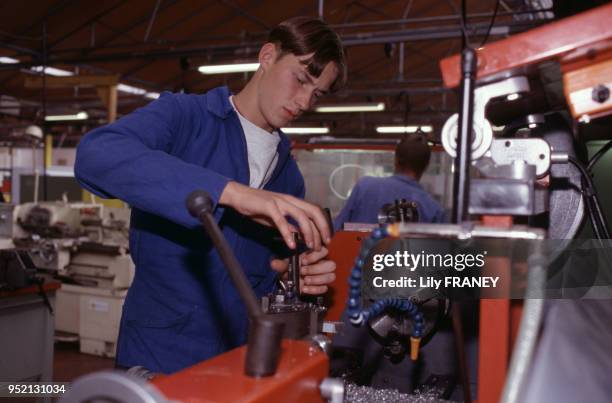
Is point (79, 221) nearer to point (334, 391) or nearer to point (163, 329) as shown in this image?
point (163, 329)

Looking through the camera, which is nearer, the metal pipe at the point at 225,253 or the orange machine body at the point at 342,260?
the metal pipe at the point at 225,253

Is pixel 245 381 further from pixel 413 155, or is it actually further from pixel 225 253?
pixel 413 155

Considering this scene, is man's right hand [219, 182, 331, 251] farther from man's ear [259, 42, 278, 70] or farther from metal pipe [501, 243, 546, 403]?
man's ear [259, 42, 278, 70]

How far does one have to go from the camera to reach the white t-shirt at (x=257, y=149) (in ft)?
3.90

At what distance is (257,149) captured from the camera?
1.20 meters

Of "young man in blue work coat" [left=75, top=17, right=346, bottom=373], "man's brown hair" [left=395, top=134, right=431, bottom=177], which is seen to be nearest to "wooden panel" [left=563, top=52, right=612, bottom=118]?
"young man in blue work coat" [left=75, top=17, right=346, bottom=373]

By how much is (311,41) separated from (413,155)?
5.78 feet

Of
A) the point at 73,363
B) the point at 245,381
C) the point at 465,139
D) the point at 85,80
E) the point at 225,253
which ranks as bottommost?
the point at 73,363

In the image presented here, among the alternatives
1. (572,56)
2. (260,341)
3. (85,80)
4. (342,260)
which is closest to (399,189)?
(342,260)

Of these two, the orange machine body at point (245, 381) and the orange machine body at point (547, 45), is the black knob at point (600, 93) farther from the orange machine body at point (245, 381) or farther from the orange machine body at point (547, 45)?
the orange machine body at point (245, 381)

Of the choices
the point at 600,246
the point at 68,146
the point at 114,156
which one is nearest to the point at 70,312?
the point at 114,156

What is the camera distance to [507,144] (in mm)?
621

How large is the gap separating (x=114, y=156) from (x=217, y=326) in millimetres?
466

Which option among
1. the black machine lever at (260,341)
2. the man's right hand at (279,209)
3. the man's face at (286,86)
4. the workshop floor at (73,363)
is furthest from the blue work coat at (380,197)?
the black machine lever at (260,341)
